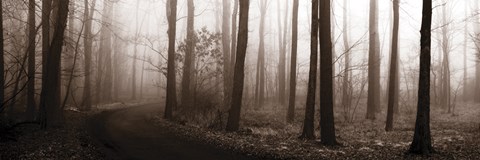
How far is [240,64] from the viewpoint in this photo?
1527 cm

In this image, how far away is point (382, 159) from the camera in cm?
984

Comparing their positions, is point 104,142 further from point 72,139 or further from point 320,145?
point 320,145

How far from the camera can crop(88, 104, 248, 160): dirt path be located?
416 inches

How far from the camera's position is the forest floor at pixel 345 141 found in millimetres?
10484

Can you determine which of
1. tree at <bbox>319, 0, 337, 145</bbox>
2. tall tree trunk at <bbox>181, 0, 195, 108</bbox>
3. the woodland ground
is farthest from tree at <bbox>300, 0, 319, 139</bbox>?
tall tree trunk at <bbox>181, 0, 195, 108</bbox>

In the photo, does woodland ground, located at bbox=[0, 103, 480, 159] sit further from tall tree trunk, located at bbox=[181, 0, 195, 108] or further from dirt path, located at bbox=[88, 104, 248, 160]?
tall tree trunk, located at bbox=[181, 0, 195, 108]

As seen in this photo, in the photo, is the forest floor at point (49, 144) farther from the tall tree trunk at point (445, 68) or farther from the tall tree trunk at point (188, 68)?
the tall tree trunk at point (445, 68)

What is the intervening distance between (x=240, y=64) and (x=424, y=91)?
695 centimetres

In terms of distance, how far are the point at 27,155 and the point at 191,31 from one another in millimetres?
16153

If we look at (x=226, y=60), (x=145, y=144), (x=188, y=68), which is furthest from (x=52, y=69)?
(x=226, y=60)

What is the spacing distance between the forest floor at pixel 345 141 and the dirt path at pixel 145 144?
0.65m

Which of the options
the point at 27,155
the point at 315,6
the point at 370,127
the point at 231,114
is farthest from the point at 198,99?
the point at 27,155

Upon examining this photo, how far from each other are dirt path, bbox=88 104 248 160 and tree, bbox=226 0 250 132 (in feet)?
8.07

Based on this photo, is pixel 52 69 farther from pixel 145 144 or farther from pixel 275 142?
pixel 275 142
